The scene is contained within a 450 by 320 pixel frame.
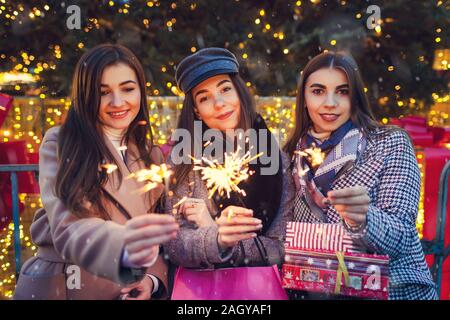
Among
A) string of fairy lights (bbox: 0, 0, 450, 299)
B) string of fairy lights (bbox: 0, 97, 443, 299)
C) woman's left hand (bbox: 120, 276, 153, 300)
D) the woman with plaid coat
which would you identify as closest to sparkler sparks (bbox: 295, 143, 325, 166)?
the woman with plaid coat

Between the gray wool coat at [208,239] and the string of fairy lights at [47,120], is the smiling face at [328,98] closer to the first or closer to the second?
the gray wool coat at [208,239]

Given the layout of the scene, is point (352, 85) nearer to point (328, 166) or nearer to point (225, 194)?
point (328, 166)

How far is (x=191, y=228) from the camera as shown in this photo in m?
1.98

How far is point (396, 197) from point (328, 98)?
49 cm

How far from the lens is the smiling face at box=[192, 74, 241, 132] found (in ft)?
6.44

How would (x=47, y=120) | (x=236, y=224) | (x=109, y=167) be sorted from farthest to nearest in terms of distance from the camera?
(x=47, y=120) < (x=109, y=167) < (x=236, y=224)

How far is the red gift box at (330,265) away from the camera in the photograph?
5.70ft

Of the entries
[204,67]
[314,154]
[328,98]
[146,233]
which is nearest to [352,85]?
[328,98]

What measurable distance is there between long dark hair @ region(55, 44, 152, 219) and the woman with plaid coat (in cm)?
79

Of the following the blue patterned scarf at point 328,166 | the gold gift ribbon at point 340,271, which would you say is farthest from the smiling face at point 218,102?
the gold gift ribbon at point 340,271

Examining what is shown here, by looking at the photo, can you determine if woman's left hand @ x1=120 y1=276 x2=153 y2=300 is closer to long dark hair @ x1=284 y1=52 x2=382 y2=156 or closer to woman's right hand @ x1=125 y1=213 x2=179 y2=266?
woman's right hand @ x1=125 y1=213 x2=179 y2=266

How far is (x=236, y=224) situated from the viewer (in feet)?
5.68
